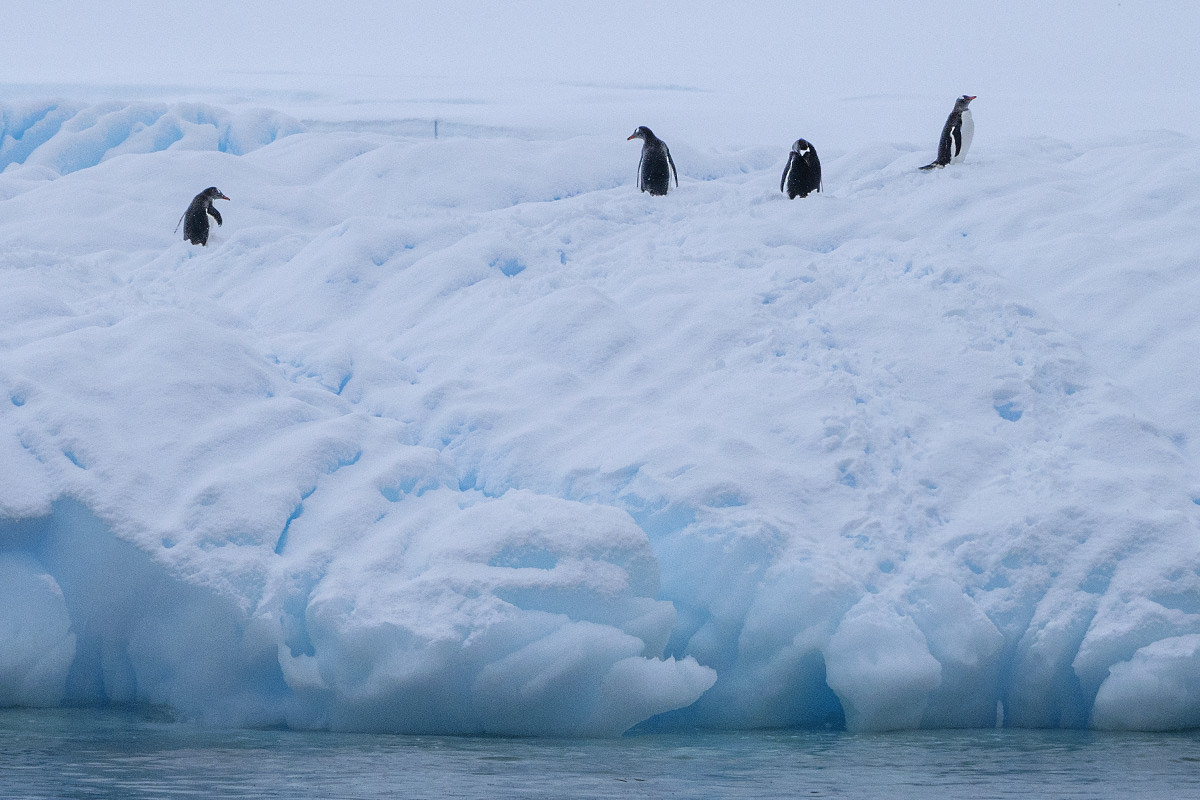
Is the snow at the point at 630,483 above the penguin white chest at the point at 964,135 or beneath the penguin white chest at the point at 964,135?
beneath

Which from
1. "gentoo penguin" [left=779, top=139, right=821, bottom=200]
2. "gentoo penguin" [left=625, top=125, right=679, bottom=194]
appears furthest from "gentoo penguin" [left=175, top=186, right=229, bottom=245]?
"gentoo penguin" [left=779, top=139, right=821, bottom=200]

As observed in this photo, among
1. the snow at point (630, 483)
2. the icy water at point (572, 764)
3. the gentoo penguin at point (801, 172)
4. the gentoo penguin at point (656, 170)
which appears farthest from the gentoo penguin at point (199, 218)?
the icy water at point (572, 764)

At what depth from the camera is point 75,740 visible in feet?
15.4

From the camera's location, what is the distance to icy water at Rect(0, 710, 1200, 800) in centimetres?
392

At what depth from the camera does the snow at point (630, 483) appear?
5.18m

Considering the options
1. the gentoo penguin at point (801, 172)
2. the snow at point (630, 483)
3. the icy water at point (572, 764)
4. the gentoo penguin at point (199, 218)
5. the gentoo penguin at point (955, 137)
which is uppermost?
the gentoo penguin at point (955, 137)

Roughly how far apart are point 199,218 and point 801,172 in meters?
5.35

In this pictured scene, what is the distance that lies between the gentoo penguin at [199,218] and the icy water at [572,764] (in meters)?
6.28

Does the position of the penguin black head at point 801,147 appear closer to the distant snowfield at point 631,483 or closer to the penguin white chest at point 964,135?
the penguin white chest at point 964,135

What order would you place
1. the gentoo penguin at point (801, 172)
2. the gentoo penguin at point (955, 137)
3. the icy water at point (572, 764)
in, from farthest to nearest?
the gentoo penguin at point (955, 137), the gentoo penguin at point (801, 172), the icy water at point (572, 764)

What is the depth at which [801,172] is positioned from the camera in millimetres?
11086

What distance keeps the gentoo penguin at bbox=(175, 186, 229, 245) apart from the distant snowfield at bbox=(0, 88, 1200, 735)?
178 cm

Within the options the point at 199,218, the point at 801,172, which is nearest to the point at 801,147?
the point at 801,172

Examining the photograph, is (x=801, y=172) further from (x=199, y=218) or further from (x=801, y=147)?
(x=199, y=218)
